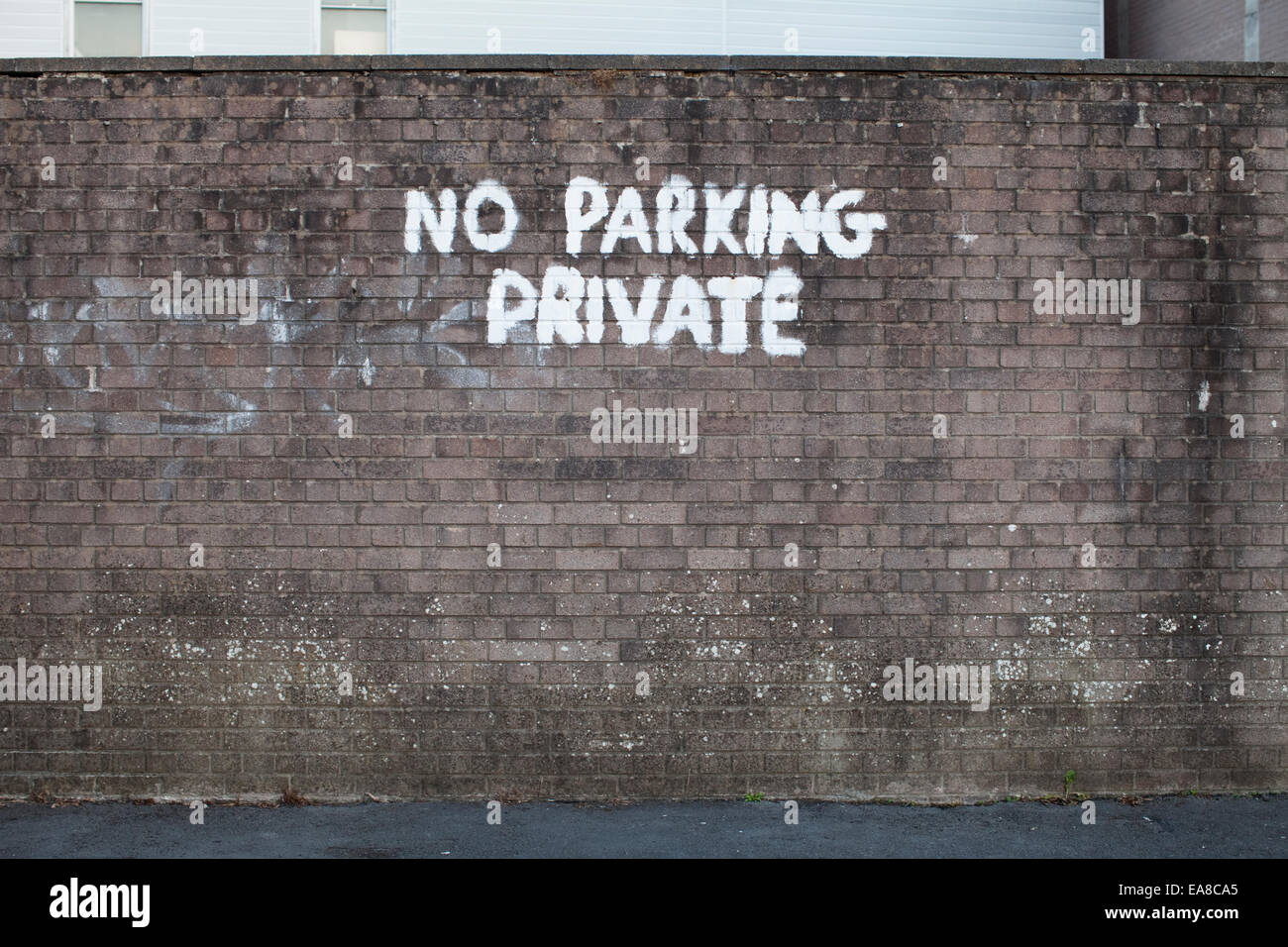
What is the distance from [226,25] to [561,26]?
9.71 ft

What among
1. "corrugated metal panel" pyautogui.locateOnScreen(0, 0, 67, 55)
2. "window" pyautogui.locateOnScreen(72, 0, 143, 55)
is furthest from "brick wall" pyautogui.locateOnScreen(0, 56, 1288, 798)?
"corrugated metal panel" pyautogui.locateOnScreen(0, 0, 67, 55)

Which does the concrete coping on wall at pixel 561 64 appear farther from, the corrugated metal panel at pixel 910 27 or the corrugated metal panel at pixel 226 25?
the corrugated metal panel at pixel 910 27

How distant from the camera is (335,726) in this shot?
20.4 feet

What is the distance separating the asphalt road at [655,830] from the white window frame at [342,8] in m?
6.70

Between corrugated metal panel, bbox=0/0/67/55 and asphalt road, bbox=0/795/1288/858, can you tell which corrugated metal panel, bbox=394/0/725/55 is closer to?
corrugated metal panel, bbox=0/0/67/55

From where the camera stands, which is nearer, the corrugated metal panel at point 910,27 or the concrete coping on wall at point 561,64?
the concrete coping on wall at point 561,64

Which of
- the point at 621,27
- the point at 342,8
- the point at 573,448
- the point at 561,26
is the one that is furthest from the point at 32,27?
the point at 573,448

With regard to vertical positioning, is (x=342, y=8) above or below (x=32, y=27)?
above

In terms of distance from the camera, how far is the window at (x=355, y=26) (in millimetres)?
9641

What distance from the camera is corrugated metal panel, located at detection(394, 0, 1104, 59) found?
9625mm

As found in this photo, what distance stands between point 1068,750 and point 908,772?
95 cm

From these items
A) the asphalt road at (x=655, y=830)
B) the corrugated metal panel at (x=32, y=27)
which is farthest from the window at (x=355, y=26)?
the asphalt road at (x=655, y=830)

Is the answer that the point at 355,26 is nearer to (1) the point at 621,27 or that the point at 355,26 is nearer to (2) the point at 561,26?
(2) the point at 561,26

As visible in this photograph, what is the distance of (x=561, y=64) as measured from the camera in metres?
6.22
